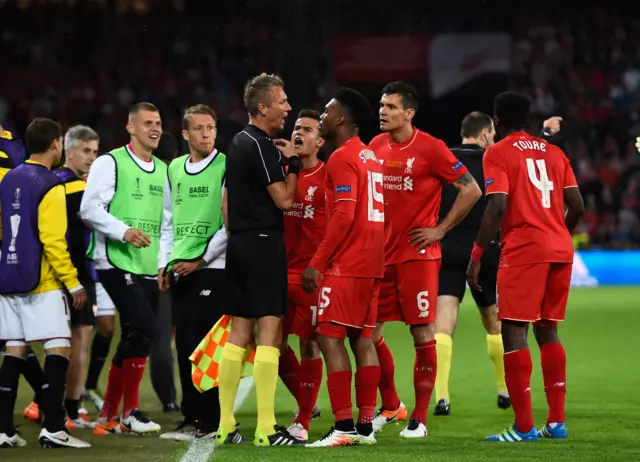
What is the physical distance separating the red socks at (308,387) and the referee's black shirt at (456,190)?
224 centimetres

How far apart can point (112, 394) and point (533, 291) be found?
10.5ft

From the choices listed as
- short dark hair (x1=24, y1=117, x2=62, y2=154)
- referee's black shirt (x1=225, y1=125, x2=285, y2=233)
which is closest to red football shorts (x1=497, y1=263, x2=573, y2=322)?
referee's black shirt (x1=225, y1=125, x2=285, y2=233)

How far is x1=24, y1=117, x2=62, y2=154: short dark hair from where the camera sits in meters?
7.54

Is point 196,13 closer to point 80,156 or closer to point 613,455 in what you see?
point 80,156

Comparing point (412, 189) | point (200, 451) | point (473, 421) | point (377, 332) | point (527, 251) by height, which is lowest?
point (473, 421)

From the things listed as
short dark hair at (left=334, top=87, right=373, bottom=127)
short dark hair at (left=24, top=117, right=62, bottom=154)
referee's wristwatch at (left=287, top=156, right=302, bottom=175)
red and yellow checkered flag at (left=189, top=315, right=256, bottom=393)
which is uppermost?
short dark hair at (left=334, top=87, right=373, bottom=127)

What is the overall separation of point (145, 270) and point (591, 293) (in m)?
15.1

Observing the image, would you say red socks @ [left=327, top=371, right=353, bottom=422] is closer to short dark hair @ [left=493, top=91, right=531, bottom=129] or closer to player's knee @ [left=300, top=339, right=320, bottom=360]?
player's knee @ [left=300, top=339, right=320, bottom=360]

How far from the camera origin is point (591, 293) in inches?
851

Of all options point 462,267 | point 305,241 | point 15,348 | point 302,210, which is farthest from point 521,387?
point 15,348

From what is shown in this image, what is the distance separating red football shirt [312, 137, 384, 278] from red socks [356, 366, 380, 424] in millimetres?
603

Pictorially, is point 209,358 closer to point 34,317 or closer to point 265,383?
point 265,383

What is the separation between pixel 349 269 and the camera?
682 centimetres

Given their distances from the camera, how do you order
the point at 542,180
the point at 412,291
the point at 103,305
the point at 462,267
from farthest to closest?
1. the point at 462,267
2. the point at 103,305
3. the point at 412,291
4. the point at 542,180
